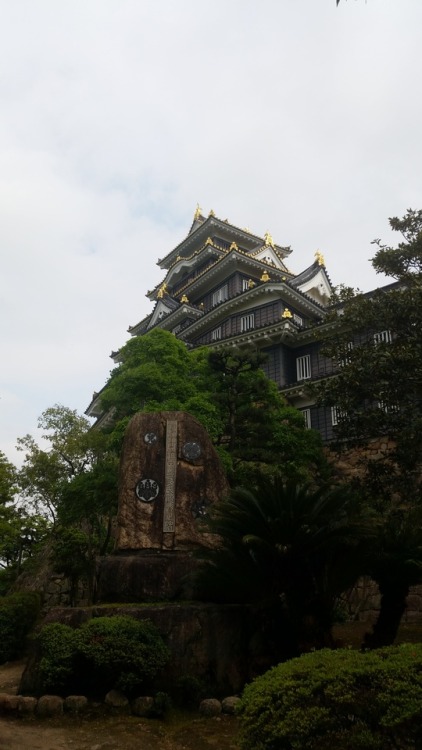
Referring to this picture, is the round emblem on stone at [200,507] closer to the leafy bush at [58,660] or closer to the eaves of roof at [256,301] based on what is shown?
the leafy bush at [58,660]

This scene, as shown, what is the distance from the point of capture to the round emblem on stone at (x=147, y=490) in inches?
568

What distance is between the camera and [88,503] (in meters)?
19.5

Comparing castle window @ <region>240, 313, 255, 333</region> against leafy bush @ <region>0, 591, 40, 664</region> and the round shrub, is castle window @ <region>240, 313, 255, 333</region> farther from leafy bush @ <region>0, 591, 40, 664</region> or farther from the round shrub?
the round shrub

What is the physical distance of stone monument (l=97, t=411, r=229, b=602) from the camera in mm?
13070

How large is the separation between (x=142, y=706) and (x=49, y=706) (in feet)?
4.93

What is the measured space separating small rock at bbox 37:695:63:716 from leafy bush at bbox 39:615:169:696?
0.31 m

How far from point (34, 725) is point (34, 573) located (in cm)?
1999

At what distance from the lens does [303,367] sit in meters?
33.4

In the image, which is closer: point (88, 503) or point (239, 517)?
point (239, 517)

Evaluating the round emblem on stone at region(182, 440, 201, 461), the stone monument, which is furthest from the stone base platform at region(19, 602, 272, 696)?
the round emblem on stone at region(182, 440, 201, 461)

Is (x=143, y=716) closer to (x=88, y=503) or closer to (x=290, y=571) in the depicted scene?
(x=290, y=571)

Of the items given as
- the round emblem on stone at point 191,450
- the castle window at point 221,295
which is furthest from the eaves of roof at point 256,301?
the round emblem on stone at point 191,450

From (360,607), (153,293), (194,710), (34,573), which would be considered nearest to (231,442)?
(360,607)

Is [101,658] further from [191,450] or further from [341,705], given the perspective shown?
[191,450]
